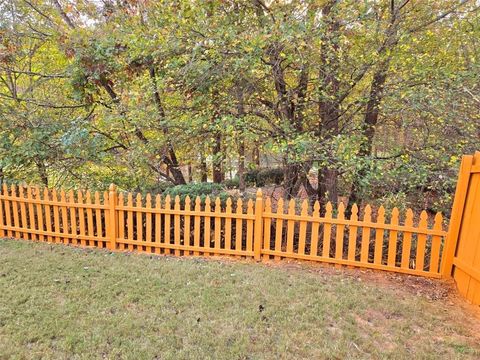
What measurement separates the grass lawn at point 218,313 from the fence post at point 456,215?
0.37m

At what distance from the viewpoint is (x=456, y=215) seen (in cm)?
333

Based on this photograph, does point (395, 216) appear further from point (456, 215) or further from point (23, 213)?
point (23, 213)

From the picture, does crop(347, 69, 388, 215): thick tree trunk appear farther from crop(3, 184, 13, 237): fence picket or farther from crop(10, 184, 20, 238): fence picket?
crop(3, 184, 13, 237): fence picket

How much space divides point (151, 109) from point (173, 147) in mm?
808

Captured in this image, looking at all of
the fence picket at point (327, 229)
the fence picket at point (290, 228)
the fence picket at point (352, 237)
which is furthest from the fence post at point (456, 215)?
the fence picket at point (290, 228)

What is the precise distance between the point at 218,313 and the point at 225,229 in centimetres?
156

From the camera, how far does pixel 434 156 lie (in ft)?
13.8

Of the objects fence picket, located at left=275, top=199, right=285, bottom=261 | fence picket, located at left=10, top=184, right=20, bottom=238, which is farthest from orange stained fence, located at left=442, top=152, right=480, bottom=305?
fence picket, located at left=10, top=184, right=20, bottom=238

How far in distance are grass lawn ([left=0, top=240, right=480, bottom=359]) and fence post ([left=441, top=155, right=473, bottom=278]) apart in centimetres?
37

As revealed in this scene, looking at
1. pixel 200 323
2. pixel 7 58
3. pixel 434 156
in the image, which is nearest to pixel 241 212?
pixel 200 323

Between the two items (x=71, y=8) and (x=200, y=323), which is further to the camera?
(x=71, y=8)

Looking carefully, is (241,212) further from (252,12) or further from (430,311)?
(252,12)

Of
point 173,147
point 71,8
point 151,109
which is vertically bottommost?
point 173,147

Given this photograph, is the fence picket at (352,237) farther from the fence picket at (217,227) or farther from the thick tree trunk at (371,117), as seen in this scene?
the fence picket at (217,227)
